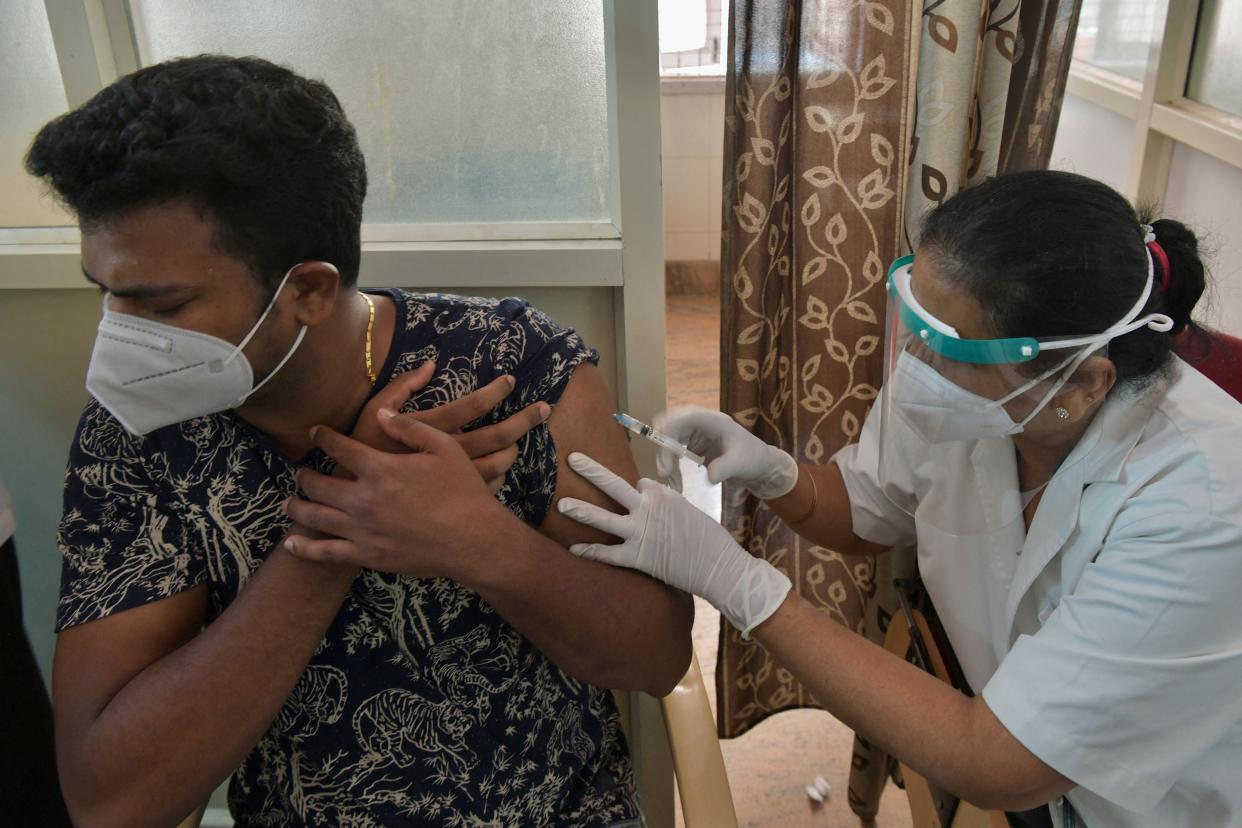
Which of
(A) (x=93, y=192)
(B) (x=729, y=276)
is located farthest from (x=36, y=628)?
(B) (x=729, y=276)

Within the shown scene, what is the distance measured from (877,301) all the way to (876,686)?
0.65 meters

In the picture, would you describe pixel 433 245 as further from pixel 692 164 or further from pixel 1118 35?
pixel 692 164

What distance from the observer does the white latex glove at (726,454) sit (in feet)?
4.85

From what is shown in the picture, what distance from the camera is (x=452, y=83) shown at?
1.54 m

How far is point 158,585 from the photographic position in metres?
1.11

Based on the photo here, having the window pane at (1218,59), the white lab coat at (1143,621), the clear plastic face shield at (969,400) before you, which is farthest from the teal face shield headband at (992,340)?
the window pane at (1218,59)

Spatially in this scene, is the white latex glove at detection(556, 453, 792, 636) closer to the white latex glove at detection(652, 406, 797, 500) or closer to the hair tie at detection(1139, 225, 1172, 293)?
the white latex glove at detection(652, 406, 797, 500)

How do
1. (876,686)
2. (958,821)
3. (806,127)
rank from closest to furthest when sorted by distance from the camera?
(876,686) < (958,821) < (806,127)

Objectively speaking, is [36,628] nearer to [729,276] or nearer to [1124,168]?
[729,276]

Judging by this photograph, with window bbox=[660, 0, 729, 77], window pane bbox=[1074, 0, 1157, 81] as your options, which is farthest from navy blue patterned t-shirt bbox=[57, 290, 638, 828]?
window bbox=[660, 0, 729, 77]

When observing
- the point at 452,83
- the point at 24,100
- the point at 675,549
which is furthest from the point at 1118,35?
the point at 24,100

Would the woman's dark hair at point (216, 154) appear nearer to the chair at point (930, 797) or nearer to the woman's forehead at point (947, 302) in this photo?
the woman's forehead at point (947, 302)

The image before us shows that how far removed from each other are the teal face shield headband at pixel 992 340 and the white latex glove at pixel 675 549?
368 mm

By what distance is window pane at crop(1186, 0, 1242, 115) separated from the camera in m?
Result: 2.57
